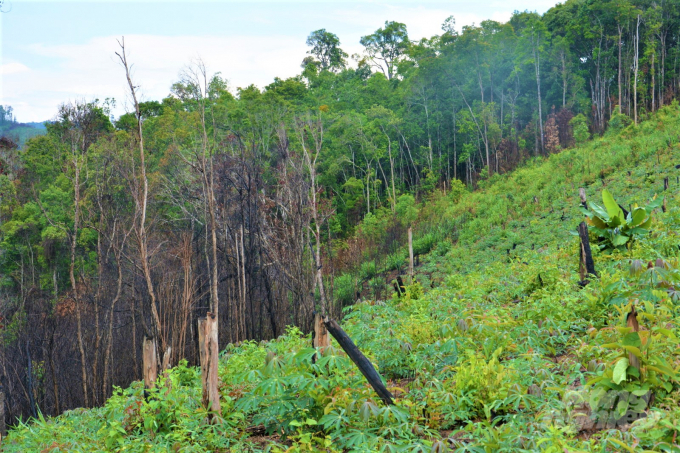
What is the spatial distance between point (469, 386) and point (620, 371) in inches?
48.5

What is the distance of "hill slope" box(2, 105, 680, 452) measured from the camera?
2.90 m

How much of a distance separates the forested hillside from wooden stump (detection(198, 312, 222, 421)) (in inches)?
6.1

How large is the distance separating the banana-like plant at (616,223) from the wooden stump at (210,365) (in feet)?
17.7

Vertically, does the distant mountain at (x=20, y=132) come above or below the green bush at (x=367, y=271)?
above

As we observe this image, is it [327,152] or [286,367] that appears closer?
[286,367]

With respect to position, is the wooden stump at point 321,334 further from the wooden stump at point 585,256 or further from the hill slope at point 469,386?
the wooden stump at point 585,256

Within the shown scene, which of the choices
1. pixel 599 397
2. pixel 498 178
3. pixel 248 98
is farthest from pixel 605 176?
pixel 248 98

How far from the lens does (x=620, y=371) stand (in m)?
2.82

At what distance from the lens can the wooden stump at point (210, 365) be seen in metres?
4.07

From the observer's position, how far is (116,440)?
3951mm

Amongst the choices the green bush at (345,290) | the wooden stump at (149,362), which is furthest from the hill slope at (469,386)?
the green bush at (345,290)

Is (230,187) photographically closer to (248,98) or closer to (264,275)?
(264,275)

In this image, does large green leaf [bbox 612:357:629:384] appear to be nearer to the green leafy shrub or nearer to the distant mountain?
the green leafy shrub

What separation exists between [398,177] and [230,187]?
58.2 feet
